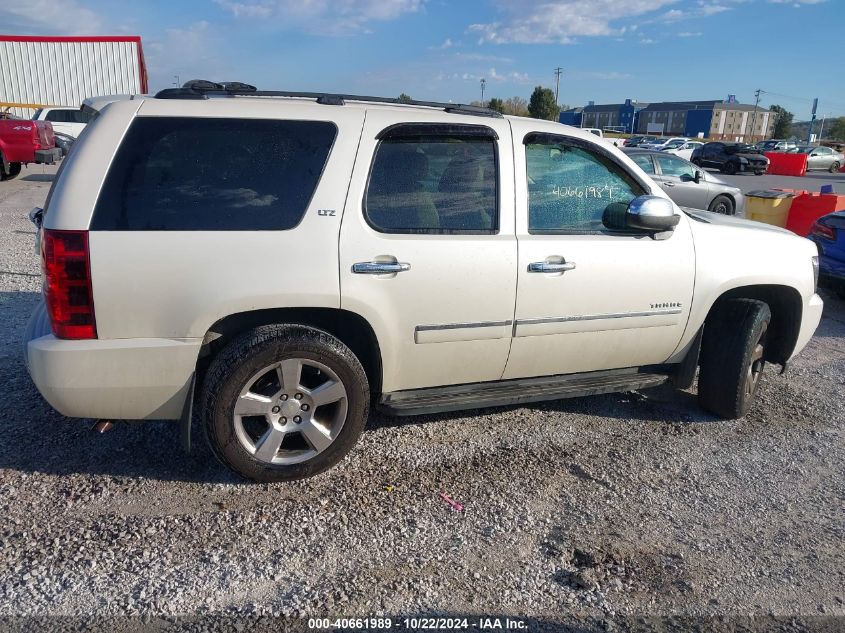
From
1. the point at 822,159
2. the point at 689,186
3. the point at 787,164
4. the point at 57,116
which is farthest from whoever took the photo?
the point at 822,159

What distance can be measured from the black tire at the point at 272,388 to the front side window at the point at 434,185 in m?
0.68

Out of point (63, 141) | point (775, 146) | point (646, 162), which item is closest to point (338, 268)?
point (646, 162)

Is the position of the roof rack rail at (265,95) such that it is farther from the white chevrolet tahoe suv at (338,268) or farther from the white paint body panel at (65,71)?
the white paint body panel at (65,71)

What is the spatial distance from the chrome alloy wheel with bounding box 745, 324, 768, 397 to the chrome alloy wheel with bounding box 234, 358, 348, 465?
2729mm

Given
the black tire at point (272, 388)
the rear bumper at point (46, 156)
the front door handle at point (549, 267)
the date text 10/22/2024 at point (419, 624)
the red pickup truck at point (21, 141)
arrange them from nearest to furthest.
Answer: the date text 10/22/2024 at point (419, 624), the black tire at point (272, 388), the front door handle at point (549, 267), the rear bumper at point (46, 156), the red pickup truck at point (21, 141)

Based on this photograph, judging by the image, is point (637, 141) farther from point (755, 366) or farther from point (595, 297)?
point (595, 297)

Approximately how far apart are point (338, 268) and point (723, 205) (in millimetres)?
12860

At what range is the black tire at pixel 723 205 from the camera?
13.8 meters

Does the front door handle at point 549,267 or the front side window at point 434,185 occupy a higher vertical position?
the front side window at point 434,185

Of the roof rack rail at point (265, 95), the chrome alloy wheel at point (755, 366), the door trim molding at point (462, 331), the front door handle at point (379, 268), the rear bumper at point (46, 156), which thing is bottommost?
the chrome alloy wheel at point (755, 366)

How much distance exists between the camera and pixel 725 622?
8.42 feet

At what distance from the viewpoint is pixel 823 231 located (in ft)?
24.8

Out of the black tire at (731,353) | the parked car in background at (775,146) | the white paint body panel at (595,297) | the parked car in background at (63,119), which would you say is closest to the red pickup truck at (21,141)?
the parked car in background at (63,119)

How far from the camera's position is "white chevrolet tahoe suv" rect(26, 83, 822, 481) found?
300cm
